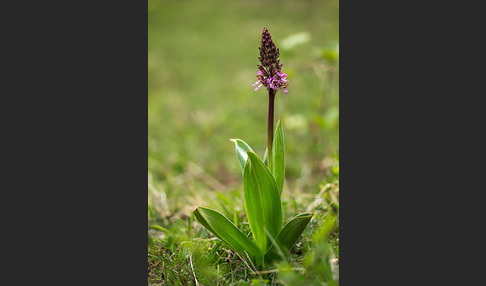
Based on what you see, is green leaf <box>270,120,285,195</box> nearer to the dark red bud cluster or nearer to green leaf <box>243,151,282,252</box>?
green leaf <box>243,151,282,252</box>

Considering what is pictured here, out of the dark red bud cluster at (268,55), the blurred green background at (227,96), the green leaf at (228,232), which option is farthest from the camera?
→ the blurred green background at (227,96)

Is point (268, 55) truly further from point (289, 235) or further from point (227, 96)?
point (227, 96)

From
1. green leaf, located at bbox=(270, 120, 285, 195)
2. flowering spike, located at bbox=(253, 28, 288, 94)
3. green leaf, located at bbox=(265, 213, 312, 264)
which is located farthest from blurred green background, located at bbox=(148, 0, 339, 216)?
flowering spike, located at bbox=(253, 28, 288, 94)

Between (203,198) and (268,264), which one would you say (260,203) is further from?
(203,198)

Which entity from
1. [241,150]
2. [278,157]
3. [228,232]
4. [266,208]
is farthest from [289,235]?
[241,150]

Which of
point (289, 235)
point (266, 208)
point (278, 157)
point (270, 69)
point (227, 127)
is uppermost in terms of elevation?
point (227, 127)

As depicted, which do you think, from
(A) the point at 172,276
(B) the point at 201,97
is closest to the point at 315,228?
(A) the point at 172,276

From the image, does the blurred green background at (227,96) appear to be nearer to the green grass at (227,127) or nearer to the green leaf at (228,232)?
the green grass at (227,127)

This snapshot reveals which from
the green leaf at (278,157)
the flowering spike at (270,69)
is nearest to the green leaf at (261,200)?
the green leaf at (278,157)
